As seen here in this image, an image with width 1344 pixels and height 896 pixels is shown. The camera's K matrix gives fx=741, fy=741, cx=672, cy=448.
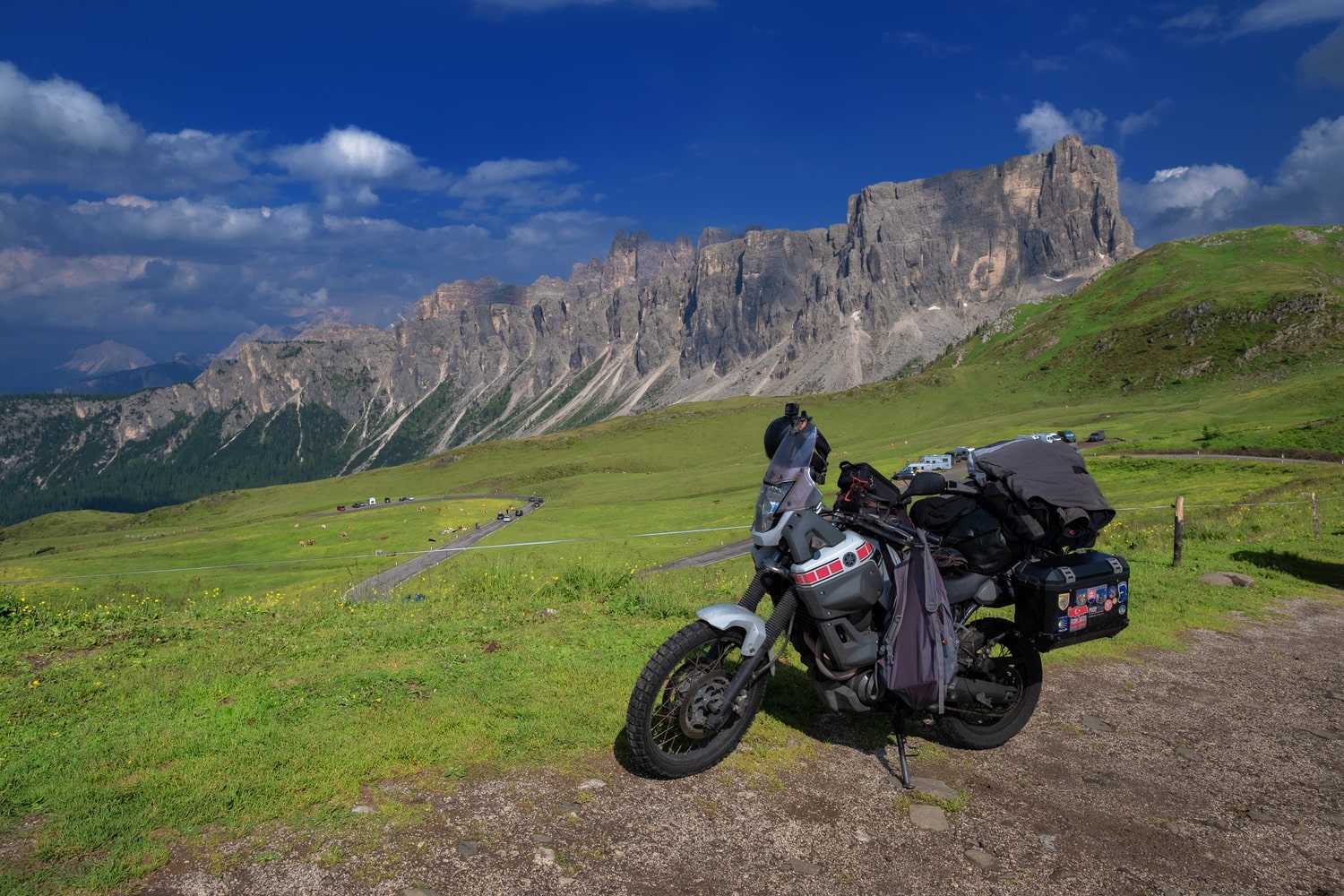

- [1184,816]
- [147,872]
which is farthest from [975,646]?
[147,872]

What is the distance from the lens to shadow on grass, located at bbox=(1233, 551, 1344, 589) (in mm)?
14008

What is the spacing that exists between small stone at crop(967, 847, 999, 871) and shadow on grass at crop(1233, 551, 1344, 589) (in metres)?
13.0

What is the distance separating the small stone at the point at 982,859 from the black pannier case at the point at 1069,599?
2162 millimetres

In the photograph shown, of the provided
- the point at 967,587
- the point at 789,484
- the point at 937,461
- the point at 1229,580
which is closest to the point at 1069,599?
the point at 967,587

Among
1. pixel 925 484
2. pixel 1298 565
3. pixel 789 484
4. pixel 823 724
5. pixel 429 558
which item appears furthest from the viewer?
pixel 429 558

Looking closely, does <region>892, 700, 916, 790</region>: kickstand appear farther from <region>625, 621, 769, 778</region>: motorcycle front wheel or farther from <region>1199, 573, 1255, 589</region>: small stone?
<region>1199, 573, 1255, 589</region>: small stone

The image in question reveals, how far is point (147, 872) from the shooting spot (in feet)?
14.0

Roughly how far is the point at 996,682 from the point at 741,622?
272 centimetres

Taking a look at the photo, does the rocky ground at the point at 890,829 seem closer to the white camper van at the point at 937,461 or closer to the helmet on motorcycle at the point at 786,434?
the helmet on motorcycle at the point at 786,434

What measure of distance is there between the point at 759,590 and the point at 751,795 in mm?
1528

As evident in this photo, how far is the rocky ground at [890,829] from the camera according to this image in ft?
14.7

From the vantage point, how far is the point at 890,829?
5.27 m

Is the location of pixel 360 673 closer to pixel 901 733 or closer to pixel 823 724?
pixel 823 724

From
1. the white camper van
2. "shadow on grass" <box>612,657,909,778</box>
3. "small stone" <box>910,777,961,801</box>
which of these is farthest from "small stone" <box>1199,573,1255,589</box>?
the white camper van
